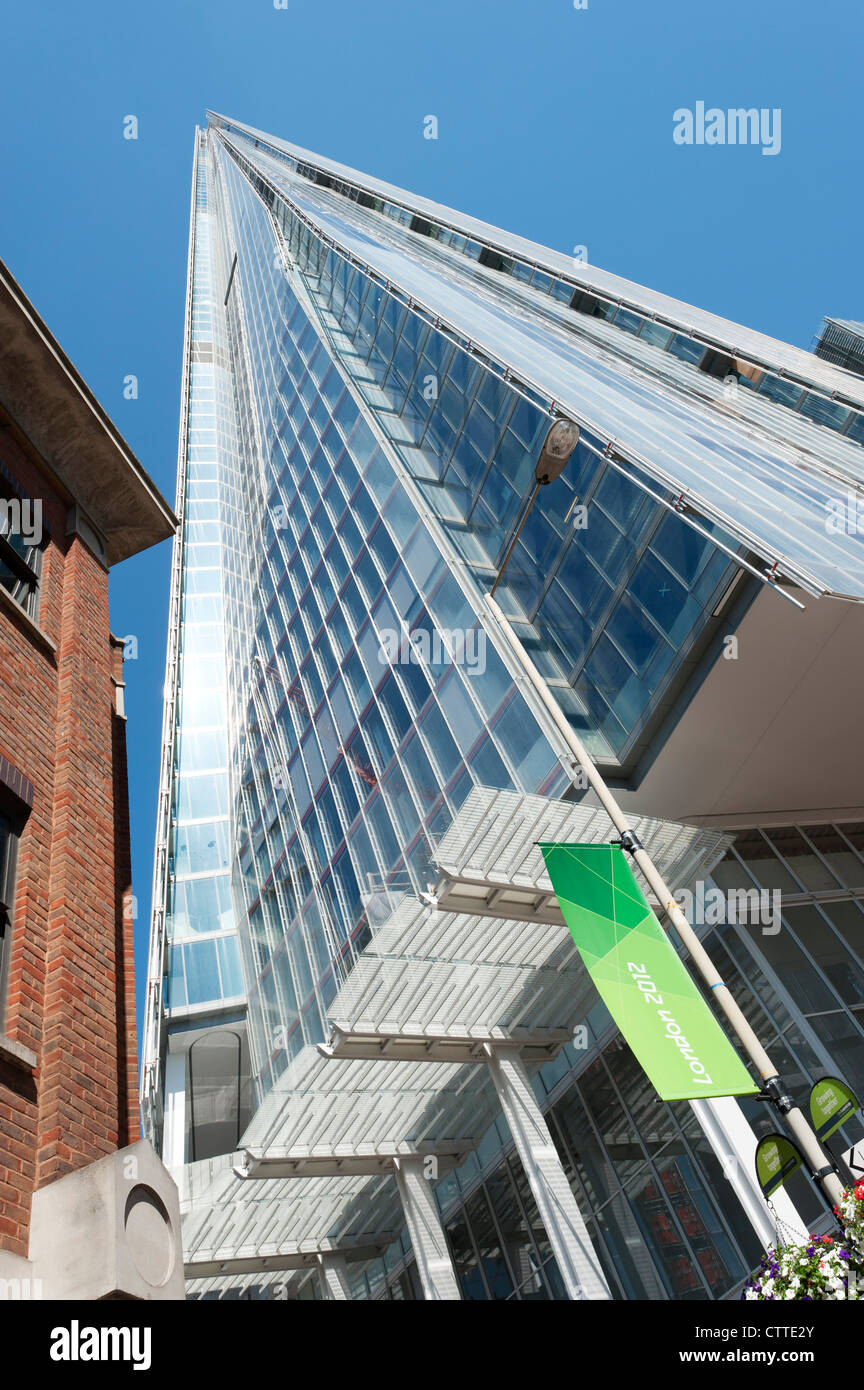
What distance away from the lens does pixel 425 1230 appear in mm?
20594

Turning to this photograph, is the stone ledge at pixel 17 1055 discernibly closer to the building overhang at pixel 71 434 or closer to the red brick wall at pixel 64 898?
the red brick wall at pixel 64 898

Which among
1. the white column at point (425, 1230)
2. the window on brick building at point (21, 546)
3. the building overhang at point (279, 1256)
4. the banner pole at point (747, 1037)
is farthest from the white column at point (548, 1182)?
the window on brick building at point (21, 546)

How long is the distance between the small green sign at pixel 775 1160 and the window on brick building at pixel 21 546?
8935mm

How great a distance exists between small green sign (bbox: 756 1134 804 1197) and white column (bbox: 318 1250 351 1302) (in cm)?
1972

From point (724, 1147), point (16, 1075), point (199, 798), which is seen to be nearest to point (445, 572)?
point (724, 1147)

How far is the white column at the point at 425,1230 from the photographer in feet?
64.8

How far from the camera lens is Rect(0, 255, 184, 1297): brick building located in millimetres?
6387

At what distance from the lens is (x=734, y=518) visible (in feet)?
50.1

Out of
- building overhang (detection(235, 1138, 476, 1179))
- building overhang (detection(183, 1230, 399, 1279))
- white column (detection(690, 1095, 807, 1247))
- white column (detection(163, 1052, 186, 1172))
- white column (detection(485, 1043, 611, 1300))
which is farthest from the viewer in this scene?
white column (detection(163, 1052, 186, 1172))

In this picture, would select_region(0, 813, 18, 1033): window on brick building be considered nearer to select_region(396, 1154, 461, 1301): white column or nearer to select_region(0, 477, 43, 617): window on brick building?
select_region(0, 477, 43, 617): window on brick building

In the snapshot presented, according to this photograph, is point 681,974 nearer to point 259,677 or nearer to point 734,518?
point 734,518

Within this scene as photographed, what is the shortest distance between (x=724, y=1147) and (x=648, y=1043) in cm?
922

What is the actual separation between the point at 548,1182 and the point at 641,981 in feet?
34.1

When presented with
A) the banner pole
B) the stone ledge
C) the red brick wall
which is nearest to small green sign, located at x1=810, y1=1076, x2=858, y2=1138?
the banner pole
